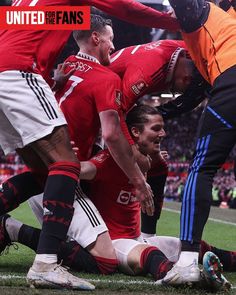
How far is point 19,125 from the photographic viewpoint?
3410mm

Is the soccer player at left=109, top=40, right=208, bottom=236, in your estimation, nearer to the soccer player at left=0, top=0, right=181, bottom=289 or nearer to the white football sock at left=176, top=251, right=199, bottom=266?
the soccer player at left=0, top=0, right=181, bottom=289

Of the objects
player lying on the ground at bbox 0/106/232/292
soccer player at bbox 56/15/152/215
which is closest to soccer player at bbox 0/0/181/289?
soccer player at bbox 56/15/152/215

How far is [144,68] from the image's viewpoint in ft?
14.8

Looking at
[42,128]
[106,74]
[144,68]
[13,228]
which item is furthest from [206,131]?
[13,228]

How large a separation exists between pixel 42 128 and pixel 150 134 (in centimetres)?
117

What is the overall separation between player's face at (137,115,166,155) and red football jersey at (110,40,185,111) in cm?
19

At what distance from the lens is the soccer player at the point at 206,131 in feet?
11.2

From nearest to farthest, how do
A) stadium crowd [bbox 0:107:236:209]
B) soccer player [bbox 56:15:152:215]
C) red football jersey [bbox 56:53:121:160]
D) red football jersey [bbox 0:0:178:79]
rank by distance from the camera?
1. red football jersey [bbox 0:0:178:79]
2. soccer player [bbox 56:15:152:215]
3. red football jersey [bbox 56:53:121:160]
4. stadium crowd [bbox 0:107:236:209]

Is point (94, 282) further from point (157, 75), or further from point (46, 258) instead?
point (157, 75)

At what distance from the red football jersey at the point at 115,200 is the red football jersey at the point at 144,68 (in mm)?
433

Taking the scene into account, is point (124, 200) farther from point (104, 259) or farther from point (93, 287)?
point (93, 287)

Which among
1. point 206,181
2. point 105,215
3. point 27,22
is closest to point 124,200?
point 105,215

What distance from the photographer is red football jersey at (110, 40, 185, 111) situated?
14.7 ft

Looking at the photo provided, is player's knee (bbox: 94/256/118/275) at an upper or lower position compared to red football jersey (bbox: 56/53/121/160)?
lower
